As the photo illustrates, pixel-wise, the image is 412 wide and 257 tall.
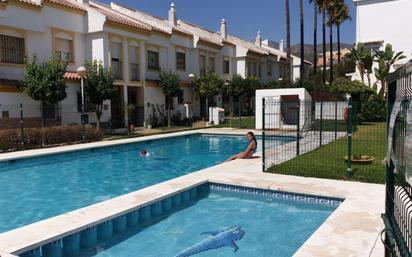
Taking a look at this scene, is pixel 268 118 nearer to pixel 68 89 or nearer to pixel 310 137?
pixel 310 137

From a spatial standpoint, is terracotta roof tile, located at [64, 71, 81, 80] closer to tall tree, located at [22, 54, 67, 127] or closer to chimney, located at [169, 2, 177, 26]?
tall tree, located at [22, 54, 67, 127]

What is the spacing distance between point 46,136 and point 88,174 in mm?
6203

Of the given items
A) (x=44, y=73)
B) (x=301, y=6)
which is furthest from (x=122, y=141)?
(x=301, y=6)

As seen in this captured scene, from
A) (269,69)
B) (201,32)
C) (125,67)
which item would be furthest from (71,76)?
(269,69)

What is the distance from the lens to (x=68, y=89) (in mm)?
22953

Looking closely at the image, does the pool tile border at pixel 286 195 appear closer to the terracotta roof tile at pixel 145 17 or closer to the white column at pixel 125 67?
the white column at pixel 125 67

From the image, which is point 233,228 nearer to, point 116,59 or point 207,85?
point 116,59

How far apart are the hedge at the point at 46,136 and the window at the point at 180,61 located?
14455 mm

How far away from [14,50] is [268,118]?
14.8 metres

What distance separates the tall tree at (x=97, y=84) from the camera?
2212cm

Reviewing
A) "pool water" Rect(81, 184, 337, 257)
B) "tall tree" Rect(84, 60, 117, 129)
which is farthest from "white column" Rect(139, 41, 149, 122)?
"pool water" Rect(81, 184, 337, 257)

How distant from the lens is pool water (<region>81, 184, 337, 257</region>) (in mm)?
6426

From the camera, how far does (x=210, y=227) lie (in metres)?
7.52

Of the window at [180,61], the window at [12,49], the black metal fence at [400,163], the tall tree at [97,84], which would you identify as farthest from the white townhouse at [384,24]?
the black metal fence at [400,163]
